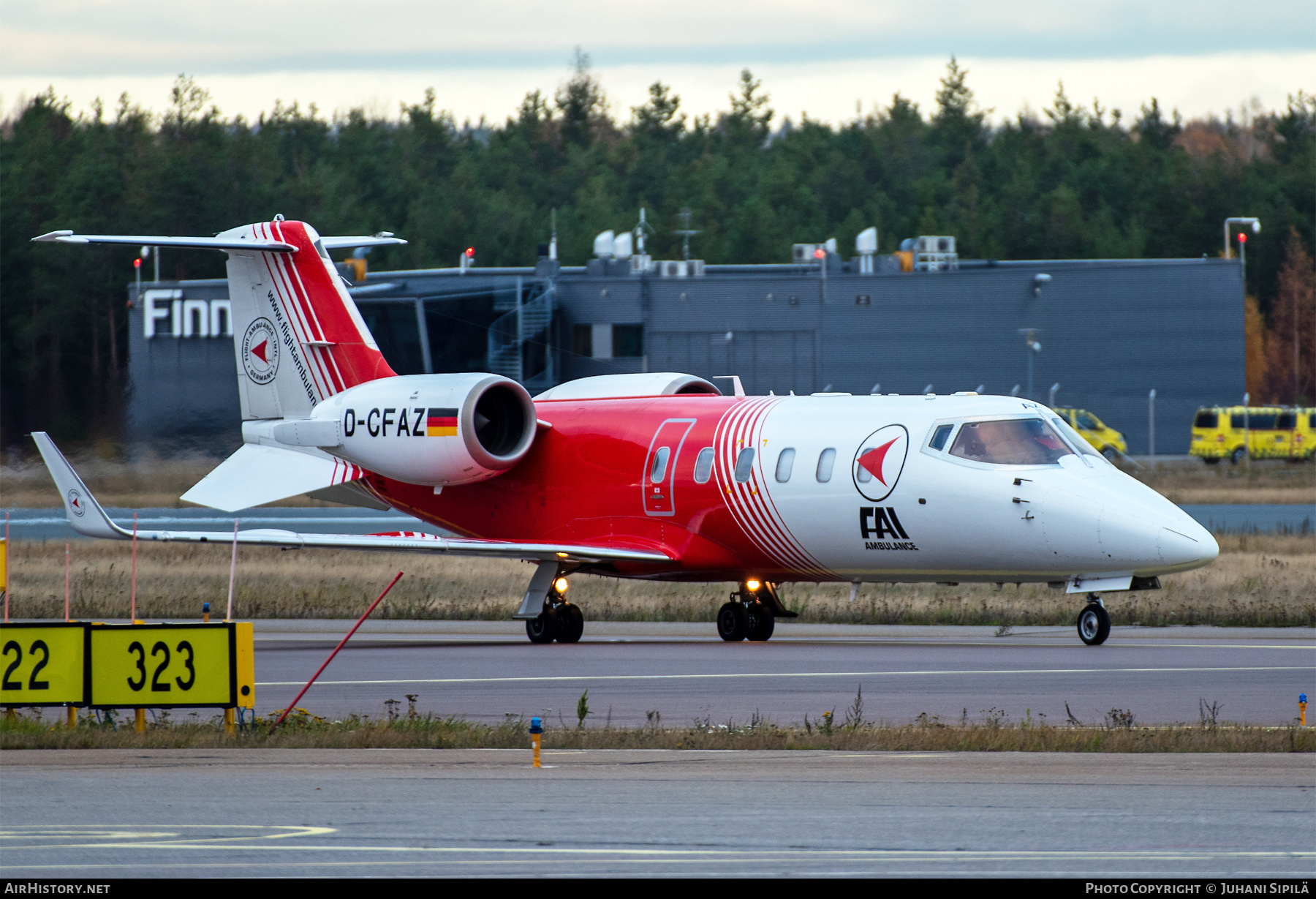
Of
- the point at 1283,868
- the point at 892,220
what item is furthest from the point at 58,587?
the point at 892,220

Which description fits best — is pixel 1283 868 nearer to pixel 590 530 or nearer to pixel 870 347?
pixel 590 530

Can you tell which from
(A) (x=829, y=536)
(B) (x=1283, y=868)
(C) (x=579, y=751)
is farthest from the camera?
(A) (x=829, y=536)

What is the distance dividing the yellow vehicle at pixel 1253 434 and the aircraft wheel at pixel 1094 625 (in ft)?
176

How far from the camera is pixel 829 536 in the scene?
917 inches

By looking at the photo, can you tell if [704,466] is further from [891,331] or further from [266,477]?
[891,331]

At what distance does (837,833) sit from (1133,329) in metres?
70.3

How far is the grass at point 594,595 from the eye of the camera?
27406mm

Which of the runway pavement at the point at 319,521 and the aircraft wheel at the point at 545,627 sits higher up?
the aircraft wheel at the point at 545,627

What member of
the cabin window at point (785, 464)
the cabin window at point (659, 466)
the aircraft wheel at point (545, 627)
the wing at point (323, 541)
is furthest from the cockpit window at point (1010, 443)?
the aircraft wheel at point (545, 627)

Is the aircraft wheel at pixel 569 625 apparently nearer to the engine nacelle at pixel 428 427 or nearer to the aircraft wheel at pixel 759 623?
the aircraft wheel at pixel 759 623

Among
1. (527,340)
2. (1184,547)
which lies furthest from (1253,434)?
(1184,547)

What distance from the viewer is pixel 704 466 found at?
24.6 meters

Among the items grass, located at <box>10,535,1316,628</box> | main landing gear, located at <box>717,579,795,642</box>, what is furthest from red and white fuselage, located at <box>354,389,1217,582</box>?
grass, located at <box>10,535,1316,628</box>

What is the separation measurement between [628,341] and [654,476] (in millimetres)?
54765
